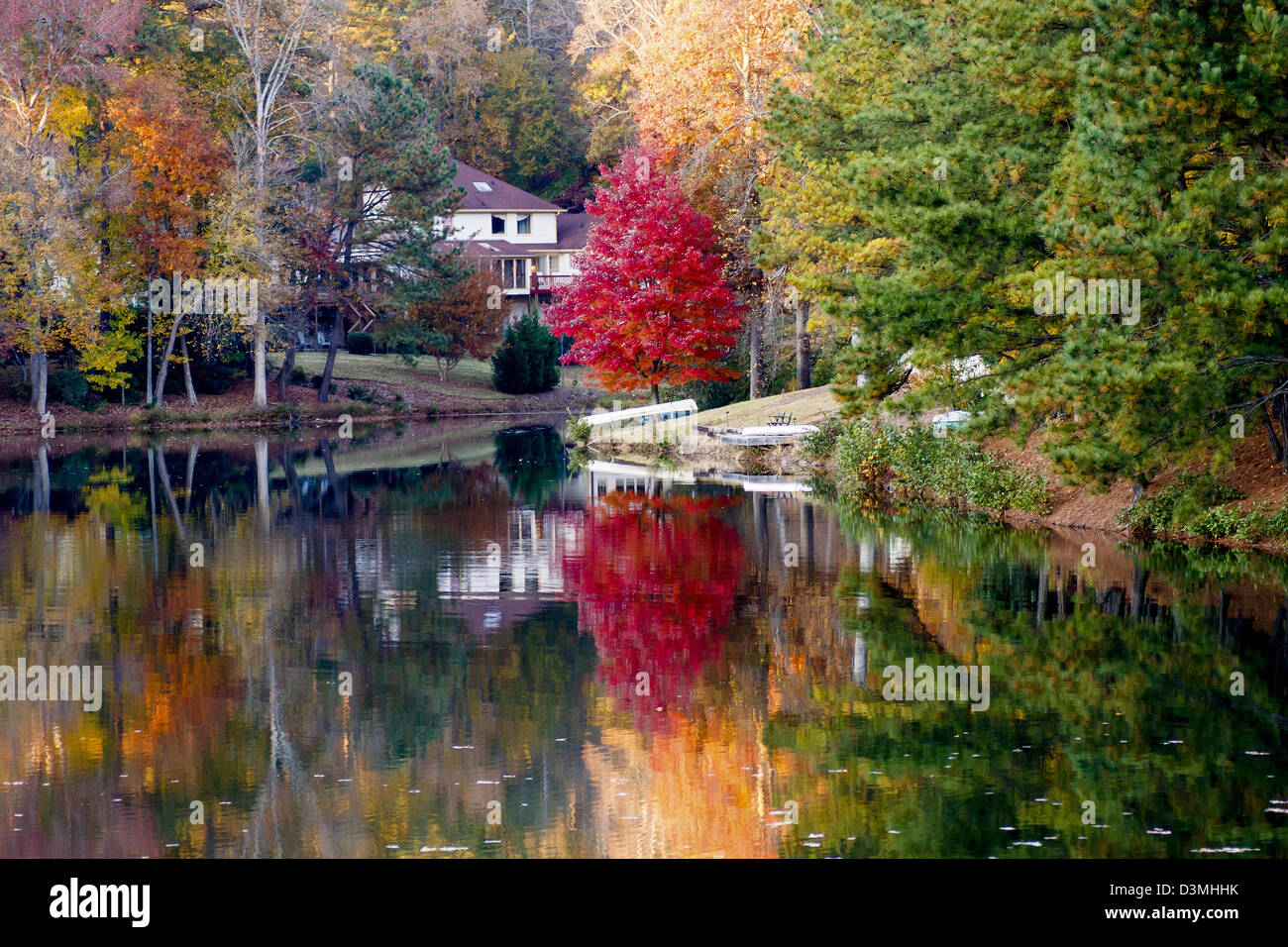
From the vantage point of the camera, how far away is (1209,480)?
20641 millimetres

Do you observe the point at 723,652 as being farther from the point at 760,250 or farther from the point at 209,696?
the point at 760,250

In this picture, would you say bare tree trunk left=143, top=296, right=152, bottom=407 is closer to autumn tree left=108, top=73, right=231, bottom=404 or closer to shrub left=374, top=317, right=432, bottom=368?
autumn tree left=108, top=73, right=231, bottom=404

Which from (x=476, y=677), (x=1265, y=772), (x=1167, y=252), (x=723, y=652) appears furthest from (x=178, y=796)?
(x=1167, y=252)

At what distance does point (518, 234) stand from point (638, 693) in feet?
237

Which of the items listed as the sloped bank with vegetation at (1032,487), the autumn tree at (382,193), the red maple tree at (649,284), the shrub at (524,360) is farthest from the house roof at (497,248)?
the sloped bank with vegetation at (1032,487)

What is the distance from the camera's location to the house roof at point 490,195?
82375 millimetres

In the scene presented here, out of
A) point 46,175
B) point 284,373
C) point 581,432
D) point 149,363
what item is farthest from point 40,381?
point 581,432

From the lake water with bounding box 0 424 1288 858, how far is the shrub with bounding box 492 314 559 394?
42799 millimetres

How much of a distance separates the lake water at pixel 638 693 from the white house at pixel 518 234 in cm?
5758

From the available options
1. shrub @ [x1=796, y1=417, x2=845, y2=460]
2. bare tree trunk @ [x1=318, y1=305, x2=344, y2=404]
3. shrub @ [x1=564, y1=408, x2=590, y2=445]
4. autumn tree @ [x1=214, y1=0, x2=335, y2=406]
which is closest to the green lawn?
bare tree trunk @ [x1=318, y1=305, x2=344, y2=404]

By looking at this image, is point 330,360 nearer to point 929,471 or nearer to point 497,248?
point 497,248

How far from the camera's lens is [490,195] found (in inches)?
3290

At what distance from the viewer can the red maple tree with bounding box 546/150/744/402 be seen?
4262 centimetres

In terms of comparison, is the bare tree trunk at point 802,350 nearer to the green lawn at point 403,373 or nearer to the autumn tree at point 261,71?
the autumn tree at point 261,71
